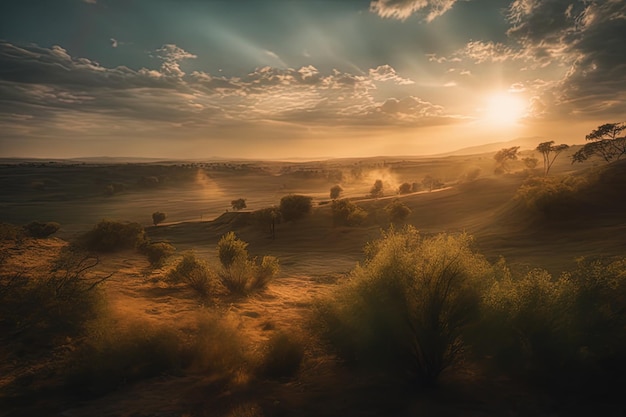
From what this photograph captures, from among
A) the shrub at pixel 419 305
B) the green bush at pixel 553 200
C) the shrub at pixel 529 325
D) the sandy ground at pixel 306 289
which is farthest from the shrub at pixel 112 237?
the green bush at pixel 553 200

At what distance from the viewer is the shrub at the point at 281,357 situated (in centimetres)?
898

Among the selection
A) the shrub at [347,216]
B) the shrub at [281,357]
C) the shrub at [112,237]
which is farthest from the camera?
the shrub at [347,216]

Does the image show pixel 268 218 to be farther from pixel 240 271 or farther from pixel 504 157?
pixel 504 157

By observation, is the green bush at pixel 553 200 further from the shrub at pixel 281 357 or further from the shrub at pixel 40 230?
the shrub at pixel 40 230

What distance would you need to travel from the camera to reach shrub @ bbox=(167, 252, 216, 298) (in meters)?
16.1

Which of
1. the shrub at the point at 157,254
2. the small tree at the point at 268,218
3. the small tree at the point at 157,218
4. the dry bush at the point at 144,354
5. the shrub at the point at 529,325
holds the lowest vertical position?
the small tree at the point at 157,218

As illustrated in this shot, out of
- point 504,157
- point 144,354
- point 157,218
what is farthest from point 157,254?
point 504,157

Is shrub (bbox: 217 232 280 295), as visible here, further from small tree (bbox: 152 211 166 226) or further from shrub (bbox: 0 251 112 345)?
small tree (bbox: 152 211 166 226)

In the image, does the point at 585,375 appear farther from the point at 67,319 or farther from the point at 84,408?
the point at 67,319

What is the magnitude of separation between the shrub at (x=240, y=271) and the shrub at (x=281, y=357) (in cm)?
754

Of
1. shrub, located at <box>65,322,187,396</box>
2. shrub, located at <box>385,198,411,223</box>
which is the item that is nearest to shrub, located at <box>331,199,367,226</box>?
shrub, located at <box>385,198,411,223</box>

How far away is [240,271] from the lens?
17031 mm

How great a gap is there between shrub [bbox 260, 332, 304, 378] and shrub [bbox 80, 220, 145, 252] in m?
18.2

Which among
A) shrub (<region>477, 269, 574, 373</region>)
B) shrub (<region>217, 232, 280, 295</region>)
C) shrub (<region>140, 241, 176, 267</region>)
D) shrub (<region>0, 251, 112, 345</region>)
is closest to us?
shrub (<region>477, 269, 574, 373</region>)
